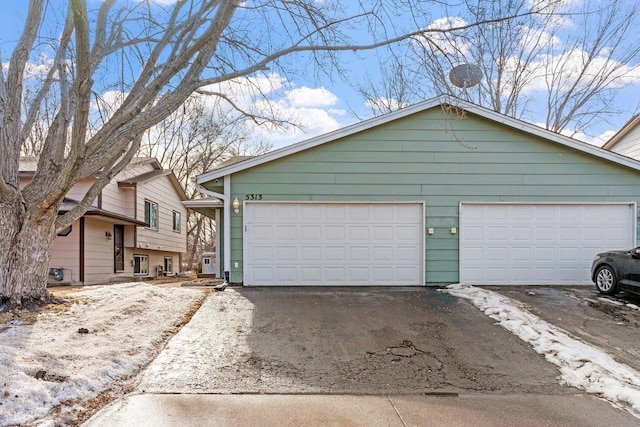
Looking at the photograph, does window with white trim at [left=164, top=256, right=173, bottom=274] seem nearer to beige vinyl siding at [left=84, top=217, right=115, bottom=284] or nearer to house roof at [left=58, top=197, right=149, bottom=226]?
beige vinyl siding at [left=84, top=217, right=115, bottom=284]

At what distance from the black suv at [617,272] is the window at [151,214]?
50.4 feet

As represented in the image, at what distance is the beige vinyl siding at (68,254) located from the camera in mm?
12734

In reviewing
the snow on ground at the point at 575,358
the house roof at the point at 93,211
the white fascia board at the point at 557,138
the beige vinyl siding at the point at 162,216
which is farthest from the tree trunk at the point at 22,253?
the beige vinyl siding at the point at 162,216

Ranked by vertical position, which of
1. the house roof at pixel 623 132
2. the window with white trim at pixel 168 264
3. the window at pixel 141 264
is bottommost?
the window with white trim at pixel 168 264

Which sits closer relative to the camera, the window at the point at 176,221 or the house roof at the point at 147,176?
the house roof at the point at 147,176

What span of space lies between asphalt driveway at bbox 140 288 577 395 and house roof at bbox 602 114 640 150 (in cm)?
1057

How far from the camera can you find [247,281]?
9.09m

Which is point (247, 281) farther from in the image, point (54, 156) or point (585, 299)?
point (585, 299)

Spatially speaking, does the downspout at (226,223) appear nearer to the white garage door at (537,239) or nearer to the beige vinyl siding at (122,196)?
the white garage door at (537,239)

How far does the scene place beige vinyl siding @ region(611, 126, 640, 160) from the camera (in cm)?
1325

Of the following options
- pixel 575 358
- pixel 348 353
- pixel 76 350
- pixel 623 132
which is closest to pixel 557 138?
pixel 575 358

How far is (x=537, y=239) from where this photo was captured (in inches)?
367

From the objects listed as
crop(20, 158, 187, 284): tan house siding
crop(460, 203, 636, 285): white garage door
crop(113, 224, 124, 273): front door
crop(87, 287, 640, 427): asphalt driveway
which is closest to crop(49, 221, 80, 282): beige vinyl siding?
crop(20, 158, 187, 284): tan house siding

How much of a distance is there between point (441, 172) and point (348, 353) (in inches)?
221
